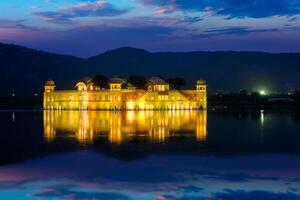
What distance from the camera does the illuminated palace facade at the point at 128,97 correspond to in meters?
68.1

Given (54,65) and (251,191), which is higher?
(54,65)

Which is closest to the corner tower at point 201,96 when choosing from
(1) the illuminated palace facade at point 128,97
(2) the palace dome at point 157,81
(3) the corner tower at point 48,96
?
(1) the illuminated palace facade at point 128,97

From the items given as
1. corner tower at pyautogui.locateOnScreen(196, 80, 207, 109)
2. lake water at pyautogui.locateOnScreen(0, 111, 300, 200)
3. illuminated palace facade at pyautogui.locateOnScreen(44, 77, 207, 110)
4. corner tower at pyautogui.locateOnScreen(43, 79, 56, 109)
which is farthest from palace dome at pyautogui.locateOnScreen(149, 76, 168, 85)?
lake water at pyautogui.locateOnScreen(0, 111, 300, 200)

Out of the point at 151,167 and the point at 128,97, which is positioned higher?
the point at 128,97

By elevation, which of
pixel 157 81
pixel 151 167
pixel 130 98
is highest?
pixel 157 81

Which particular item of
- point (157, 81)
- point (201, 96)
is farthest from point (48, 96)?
point (201, 96)

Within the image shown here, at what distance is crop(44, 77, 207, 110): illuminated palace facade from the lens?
6806 centimetres

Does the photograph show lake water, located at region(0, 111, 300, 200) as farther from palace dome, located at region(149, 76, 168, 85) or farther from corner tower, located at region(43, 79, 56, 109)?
corner tower, located at region(43, 79, 56, 109)

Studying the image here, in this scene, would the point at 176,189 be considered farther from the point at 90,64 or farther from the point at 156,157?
the point at 90,64

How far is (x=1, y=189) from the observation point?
11.6 metres

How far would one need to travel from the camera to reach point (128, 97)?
6838 cm

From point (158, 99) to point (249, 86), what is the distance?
10242 cm

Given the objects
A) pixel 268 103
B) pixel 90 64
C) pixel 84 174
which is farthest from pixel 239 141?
pixel 90 64

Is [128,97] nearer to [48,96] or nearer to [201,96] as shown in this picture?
[201,96]
